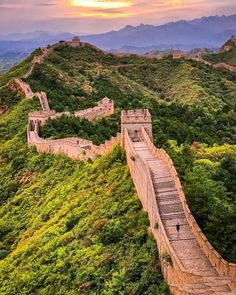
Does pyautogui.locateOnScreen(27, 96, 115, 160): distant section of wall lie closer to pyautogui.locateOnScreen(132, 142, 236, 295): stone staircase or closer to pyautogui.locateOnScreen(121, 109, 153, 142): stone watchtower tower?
pyautogui.locateOnScreen(121, 109, 153, 142): stone watchtower tower

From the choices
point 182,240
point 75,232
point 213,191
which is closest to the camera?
point 182,240

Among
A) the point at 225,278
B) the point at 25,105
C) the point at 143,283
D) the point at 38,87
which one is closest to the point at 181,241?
the point at 143,283

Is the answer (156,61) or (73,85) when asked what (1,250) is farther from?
(156,61)

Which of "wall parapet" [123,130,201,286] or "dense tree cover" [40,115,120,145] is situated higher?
"wall parapet" [123,130,201,286]

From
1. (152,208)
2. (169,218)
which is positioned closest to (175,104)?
(152,208)

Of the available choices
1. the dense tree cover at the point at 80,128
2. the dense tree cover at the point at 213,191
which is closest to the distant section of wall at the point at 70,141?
the dense tree cover at the point at 80,128

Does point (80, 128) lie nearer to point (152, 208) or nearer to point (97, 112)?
point (97, 112)

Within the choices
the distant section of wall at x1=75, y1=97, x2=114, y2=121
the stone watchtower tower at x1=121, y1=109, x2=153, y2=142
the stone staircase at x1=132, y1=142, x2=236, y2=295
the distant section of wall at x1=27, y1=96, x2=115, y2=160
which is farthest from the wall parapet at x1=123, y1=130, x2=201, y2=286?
the distant section of wall at x1=75, y1=97, x2=114, y2=121

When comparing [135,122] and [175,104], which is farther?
[175,104]
